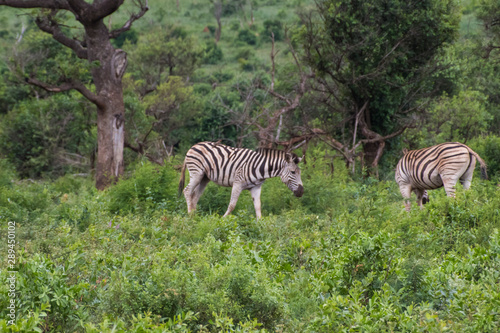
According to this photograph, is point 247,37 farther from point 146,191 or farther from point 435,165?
point 146,191

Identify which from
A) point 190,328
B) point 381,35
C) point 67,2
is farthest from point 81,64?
point 190,328

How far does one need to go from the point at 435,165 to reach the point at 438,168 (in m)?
0.10

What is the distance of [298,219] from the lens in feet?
28.9

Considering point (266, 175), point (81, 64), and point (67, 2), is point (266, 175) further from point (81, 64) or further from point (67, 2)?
point (67, 2)

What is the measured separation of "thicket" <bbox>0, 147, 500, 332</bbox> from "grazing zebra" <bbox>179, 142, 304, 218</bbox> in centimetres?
160

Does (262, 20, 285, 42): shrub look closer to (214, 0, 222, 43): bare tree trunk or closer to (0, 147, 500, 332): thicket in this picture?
(214, 0, 222, 43): bare tree trunk

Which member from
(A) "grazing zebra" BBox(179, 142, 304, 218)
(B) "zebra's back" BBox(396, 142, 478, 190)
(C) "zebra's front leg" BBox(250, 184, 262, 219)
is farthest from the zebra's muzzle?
(B) "zebra's back" BBox(396, 142, 478, 190)

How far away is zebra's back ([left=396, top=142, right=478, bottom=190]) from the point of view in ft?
34.1

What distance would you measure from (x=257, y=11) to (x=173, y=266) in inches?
2311

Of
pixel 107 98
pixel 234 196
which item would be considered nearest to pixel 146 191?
pixel 234 196

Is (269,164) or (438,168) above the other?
(438,168)

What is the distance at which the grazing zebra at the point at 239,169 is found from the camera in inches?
402

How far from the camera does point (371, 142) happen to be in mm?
16094

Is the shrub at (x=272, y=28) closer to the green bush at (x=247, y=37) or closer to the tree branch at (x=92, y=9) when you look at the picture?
the green bush at (x=247, y=37)
